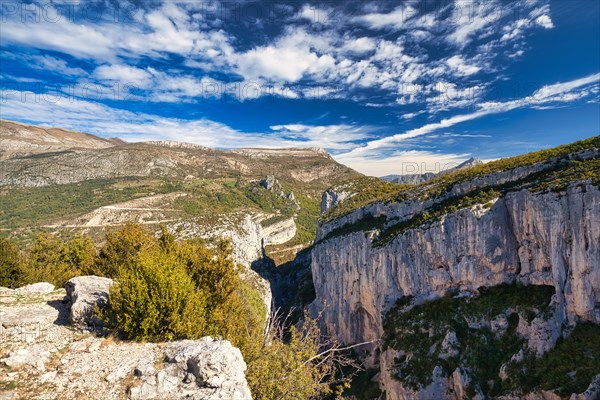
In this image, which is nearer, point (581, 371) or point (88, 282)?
point (88, 282)

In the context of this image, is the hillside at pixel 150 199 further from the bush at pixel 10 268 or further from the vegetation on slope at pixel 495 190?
the bush at pixel 10 268

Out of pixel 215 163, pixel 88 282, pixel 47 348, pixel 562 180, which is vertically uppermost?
pixel 215 163

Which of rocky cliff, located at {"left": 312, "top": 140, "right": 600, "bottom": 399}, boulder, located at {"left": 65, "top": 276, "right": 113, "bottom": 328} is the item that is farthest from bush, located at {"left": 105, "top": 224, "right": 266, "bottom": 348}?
rocky cliff, located at {"left": 312, "top": 140, "right": 600, "bottom": 399}

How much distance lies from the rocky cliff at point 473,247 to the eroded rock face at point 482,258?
78mm

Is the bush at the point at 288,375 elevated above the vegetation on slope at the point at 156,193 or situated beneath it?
situated beneath

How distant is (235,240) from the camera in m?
62.1

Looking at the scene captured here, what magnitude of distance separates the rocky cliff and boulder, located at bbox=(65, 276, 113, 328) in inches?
350

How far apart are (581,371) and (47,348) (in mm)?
27492

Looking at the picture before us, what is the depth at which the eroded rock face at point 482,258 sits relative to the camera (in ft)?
70.3

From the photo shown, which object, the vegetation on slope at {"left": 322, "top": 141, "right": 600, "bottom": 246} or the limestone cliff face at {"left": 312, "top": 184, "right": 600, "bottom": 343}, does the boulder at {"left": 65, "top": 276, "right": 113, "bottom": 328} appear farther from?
the vegetation on slope at {"left": 322, "top": 141, "right": 600, "bottom": 246}

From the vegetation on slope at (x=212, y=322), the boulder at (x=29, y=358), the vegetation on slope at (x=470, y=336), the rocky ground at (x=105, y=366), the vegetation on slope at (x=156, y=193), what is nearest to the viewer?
the rocky ground at (x=105, y=366)

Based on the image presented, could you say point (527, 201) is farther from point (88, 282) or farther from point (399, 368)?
point (88, 282)

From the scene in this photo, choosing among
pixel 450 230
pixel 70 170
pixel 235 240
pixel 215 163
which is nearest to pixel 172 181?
pixel 70 170

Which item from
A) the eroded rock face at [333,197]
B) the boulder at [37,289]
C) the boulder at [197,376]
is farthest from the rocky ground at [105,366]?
the eroded rock face at [333,197]
